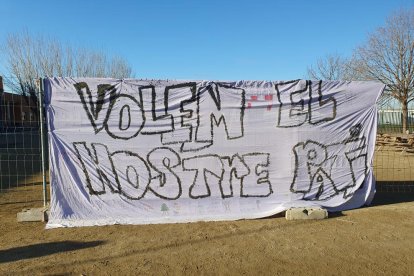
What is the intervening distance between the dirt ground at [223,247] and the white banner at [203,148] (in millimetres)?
358

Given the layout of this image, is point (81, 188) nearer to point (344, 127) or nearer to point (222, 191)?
point (222, 191)

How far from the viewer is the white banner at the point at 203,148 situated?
209 inches

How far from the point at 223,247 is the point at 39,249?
7.88 ft

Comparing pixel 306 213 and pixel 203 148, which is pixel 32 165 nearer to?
pixel 203 148

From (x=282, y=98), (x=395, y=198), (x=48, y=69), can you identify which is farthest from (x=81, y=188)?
(x=48, y=69)

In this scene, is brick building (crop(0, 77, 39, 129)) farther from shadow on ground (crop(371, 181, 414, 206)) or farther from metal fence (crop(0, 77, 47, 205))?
shadow on ground (crop(371, 181, 414, 206))

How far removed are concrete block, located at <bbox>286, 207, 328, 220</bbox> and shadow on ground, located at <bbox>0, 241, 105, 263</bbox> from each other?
299 centimetres

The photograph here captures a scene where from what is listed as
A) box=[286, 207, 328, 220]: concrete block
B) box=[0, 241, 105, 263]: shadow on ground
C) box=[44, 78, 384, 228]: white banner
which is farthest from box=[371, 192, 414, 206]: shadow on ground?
box=[0, 241, 105, 263]: shadow on ground

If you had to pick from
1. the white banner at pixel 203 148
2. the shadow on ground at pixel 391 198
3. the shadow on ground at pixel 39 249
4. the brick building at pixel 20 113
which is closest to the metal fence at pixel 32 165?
the brick building at pixel 20 113

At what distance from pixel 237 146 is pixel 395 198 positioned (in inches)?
149

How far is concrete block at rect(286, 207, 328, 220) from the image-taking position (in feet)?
18.2

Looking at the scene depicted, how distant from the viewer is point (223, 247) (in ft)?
14.5

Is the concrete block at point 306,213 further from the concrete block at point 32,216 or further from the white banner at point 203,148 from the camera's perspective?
the concrete block at point 32,216

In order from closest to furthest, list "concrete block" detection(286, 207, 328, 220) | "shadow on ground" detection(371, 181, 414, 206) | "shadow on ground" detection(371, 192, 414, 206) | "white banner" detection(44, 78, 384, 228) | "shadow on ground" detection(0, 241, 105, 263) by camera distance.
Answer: "shadow on ground" detection(0, 241, 105, 263)
"white banner" detection(44, 78, 384, 228)
"concrete block" detection(286, 207, 328, 220)
"shadow on ground" detection(371, 192, 414, 206)
"shadow on ground" detection(371, 181, 414, 206)
